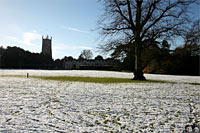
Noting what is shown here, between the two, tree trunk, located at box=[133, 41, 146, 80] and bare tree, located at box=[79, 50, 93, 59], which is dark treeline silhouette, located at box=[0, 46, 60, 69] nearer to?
bare tree, located at box=[79, 50, 93, 59]

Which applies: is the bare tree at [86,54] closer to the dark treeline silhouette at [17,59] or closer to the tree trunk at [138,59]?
the dark treeline silhouette at [17,59]

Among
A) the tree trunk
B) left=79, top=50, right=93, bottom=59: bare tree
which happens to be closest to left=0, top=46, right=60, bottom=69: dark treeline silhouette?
left=79, top=50, right=93, bottom=59: bare tree

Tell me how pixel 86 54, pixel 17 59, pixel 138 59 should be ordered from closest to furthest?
1. pixel 138 59
2. pixel 17 59
3. pixel 86 54

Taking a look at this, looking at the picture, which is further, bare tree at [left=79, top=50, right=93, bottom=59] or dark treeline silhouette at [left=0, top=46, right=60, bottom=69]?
bare tree at [left=79, top=50, right=93, bottom=59]

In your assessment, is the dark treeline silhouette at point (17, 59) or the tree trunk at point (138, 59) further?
the dark treeline silhouette at point (17, 59)

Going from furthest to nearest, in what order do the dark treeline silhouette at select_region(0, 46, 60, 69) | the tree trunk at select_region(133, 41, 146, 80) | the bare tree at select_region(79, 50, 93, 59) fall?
the bare tree at select_region(79, 50, 93, 59)
the dark treeline silhouette at select_region(0, 46, 60, 69)
the tree trunk at select_region(133, 41, 146, 80)

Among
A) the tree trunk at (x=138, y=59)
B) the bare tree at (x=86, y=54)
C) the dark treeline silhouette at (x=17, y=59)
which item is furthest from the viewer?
the bare tree at (x=86, y=54)

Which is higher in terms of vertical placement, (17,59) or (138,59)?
(17,59)

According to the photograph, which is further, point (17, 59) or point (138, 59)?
point (17, 59)

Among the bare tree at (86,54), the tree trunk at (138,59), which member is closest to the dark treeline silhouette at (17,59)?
the bare tree at (86,54)

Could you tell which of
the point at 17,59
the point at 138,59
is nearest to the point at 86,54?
the point at 17,59

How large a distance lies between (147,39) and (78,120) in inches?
546

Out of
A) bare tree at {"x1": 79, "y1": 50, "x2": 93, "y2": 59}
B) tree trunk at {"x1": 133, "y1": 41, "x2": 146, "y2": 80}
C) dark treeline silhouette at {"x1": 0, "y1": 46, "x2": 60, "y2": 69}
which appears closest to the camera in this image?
tree trunk at {"x1": 133, "y1": 41, "x2": 146, "y2": 80}

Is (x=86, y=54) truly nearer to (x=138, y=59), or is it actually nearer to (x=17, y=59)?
(x=17, y=59)
